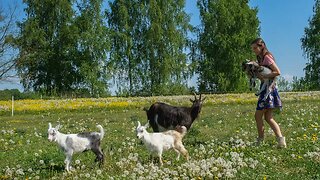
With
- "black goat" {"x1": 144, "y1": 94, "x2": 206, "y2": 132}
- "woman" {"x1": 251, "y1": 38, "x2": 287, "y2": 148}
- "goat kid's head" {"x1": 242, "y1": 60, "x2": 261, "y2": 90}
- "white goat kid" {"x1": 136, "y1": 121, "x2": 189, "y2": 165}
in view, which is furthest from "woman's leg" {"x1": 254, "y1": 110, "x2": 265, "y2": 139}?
"white goat kid" {"x1": 136, "y1": 121, "x2": 189, "y2": 165}

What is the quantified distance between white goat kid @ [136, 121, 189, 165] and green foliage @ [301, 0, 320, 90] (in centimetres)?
6113

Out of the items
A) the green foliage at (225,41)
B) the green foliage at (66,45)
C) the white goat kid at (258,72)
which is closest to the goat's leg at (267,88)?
the white goat kid at (258,72)

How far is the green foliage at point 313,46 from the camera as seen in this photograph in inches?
2677

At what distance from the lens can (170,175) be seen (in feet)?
26.5

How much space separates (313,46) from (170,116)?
6062 centimetres

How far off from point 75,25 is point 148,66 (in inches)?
444

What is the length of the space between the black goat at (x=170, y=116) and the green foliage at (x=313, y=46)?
5829cm

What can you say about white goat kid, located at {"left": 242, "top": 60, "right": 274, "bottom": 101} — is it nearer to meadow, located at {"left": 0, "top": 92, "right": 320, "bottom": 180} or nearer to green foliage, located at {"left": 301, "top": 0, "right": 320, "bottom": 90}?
meadow, located at {"left": 0, "top": 92, "right": 320, "bottom": 180}

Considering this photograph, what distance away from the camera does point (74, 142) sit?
8898mm

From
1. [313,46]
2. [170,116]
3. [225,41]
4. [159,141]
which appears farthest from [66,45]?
[159,141]

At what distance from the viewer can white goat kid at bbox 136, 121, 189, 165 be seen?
9.20m

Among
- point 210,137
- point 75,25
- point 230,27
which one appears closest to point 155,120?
point 210,137

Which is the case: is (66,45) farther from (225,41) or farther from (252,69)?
(252,69)

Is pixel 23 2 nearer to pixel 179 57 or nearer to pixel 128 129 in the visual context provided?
pixel 179 57
